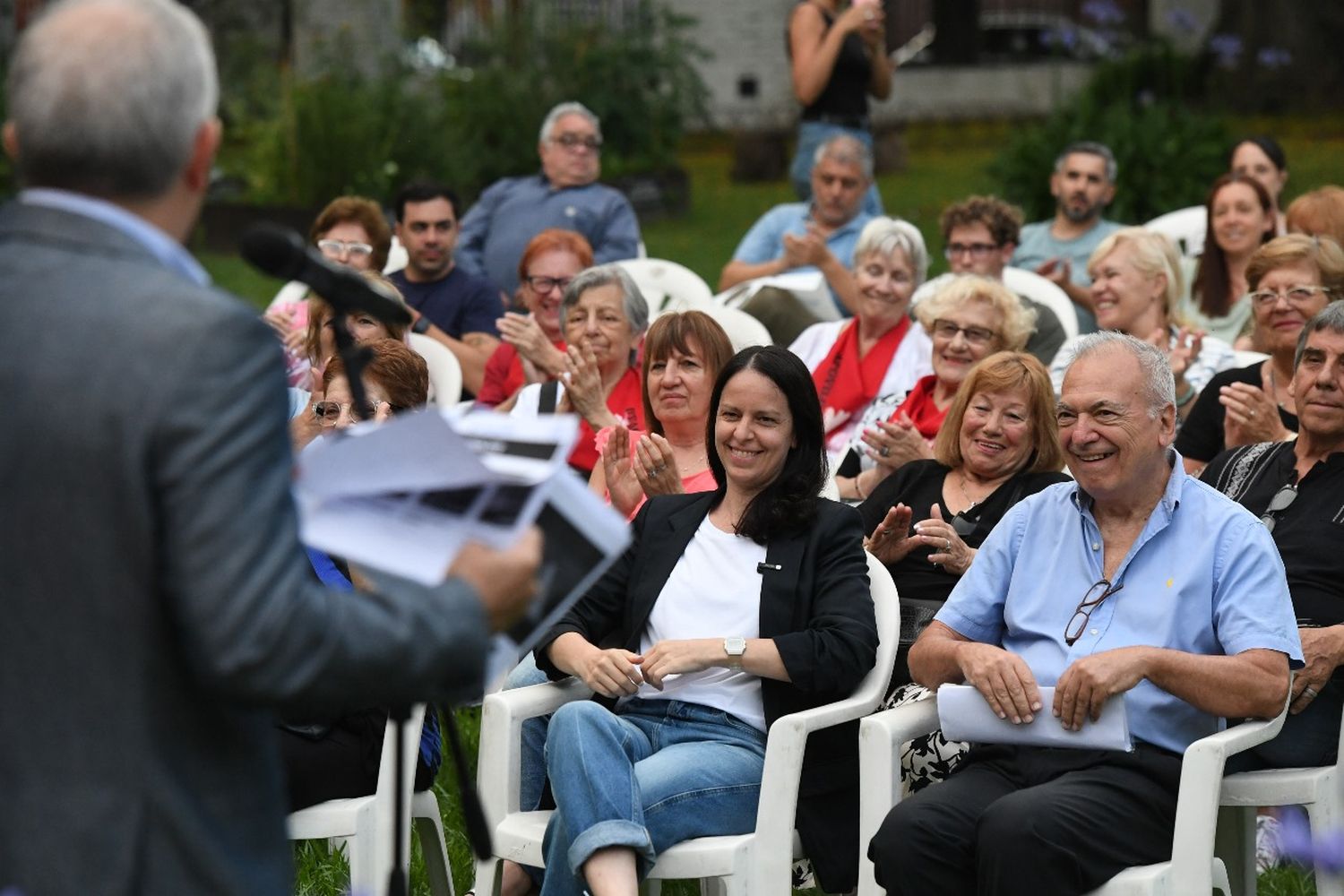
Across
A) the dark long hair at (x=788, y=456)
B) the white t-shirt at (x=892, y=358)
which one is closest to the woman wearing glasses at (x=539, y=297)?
the white t-shirt at (x=892, y=358)

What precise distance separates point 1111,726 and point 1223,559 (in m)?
0.42

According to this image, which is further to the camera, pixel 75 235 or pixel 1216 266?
pixel 1216 266

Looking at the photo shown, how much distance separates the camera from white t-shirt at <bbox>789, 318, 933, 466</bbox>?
5.95 meters

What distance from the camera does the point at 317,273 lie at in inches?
80.8

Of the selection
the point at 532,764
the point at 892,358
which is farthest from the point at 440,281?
the point at 532,764

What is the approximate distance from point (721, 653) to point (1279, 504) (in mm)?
1402

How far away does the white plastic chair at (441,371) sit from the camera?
6270mm

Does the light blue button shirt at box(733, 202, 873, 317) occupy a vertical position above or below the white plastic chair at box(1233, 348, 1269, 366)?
above

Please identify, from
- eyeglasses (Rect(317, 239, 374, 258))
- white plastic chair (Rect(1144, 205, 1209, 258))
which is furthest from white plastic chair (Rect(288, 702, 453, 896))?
white plastic chair (Rect(1144, 205, 1209, 258))

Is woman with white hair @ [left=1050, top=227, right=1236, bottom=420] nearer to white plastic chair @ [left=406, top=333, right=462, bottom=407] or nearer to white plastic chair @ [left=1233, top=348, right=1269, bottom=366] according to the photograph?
white plastic chair @ [left=1233, top=348, right=1269, bottom=366]

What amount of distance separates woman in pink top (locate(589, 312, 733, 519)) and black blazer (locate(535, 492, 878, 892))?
38 cm

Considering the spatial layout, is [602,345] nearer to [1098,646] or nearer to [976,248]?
[976,248]

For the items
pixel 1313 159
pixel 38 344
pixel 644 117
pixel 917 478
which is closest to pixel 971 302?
pixel 917 478

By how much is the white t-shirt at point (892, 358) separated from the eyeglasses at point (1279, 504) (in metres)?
1.76
